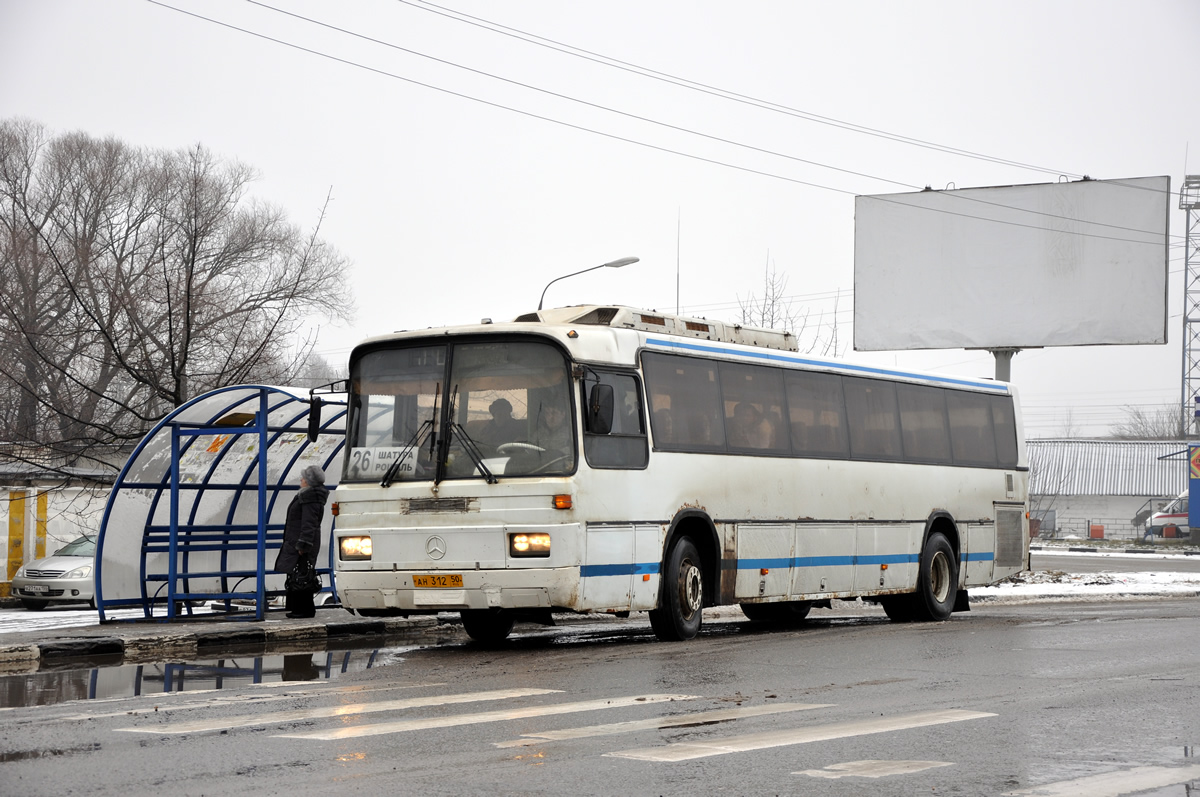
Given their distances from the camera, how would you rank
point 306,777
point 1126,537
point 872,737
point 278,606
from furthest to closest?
1. point 1126,537
2. point 278,606
3. point 872,737
4. point 306,777

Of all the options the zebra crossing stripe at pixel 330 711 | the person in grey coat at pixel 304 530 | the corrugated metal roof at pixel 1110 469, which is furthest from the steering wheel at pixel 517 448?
the corrugated metal roof at pixel 1110 469

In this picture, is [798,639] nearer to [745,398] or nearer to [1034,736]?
[745,398]

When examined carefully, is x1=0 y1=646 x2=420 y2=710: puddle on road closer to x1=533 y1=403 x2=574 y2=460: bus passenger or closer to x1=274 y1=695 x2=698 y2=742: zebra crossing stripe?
x1=533 y1=403 x2=574 y2=460: bus passenger

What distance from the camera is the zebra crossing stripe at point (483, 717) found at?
800 centimetres

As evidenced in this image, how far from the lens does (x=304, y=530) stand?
16.8 meters

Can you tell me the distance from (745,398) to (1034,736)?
25.8 feet

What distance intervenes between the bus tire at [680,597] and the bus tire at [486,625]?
1.67 meters

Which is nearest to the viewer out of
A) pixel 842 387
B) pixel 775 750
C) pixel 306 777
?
pixel 306 777

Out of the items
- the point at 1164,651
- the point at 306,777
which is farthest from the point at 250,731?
the point at 1164,651

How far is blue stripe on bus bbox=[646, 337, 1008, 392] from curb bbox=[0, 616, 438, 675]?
4507 mm

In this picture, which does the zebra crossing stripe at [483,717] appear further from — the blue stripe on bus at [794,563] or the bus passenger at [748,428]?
the bus passenger at [748,428]

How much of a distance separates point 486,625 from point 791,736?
24.7 feet

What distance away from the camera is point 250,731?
8141 millimetres

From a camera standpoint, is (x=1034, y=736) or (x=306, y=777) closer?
(x=306, y=777)
